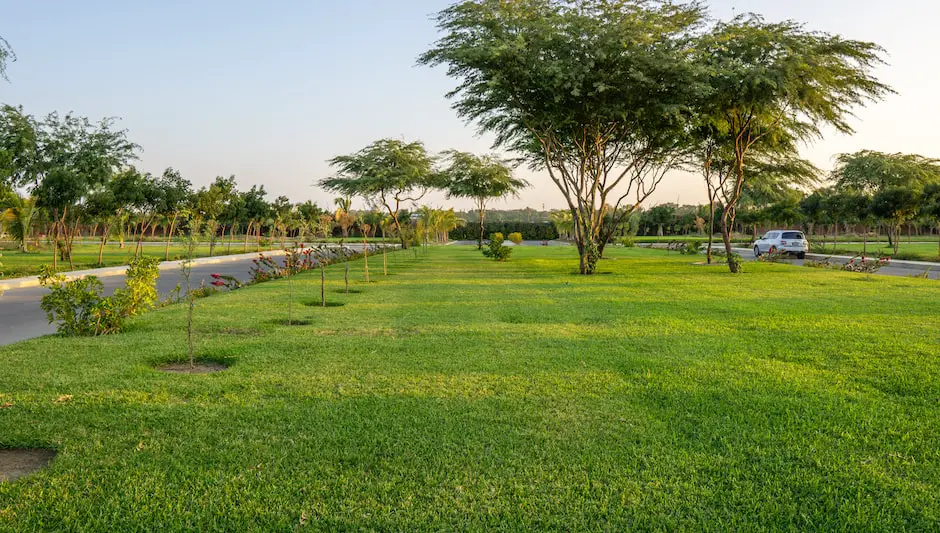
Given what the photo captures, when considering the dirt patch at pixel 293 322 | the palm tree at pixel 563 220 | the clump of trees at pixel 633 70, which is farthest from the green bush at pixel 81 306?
the palm tree at pixel 563 220

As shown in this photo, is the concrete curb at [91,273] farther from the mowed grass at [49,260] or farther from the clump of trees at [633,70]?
the clump of trees at [633,70]

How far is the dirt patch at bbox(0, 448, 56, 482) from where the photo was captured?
344cm

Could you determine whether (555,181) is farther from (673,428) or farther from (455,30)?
(673,428)

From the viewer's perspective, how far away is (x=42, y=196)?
1959 centimetres

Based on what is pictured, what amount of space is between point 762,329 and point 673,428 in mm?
4925

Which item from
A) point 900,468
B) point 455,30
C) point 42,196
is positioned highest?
point 455,30

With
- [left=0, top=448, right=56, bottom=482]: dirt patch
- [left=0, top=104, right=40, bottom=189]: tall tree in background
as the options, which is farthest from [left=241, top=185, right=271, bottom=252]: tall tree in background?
[left=0, top=448, right=56, bottom=482]: dirt patch

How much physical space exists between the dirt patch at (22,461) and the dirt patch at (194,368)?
6.56 ft

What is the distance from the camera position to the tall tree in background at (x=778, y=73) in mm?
16312

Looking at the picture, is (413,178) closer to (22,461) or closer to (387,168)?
(387,168)

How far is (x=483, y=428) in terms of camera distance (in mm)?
4113

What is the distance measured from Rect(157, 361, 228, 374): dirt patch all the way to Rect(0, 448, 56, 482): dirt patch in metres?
2.00

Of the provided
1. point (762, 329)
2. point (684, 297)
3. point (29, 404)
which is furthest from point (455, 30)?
point (29, 404)

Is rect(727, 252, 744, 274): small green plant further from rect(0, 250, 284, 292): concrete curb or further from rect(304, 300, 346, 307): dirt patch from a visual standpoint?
rect(0, 250, 284, 292): concrete curb
